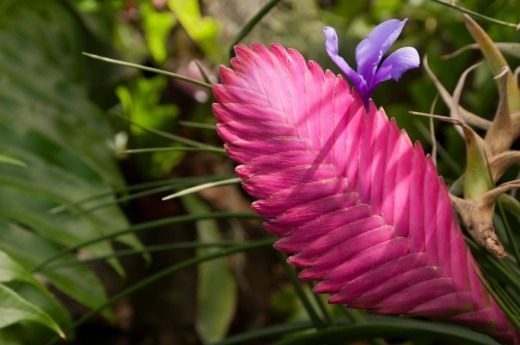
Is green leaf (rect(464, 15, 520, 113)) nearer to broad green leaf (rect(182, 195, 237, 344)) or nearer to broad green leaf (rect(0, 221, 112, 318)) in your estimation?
broad green leaf (rect(0, 221, 112, 318))

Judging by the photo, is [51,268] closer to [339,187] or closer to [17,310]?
[17,310]

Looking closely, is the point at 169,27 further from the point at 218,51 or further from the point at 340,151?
the point at 340,151

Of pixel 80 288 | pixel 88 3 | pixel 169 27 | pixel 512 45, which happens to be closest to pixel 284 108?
pixel 512 45

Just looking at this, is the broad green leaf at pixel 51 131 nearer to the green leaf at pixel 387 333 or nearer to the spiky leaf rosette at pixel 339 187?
the green leaf at pixel 387 333

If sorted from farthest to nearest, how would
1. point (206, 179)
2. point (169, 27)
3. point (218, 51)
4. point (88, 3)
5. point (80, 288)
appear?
point (169, 27), point (218, 51), point (88, 3), point (80, 288), point (206, 179)

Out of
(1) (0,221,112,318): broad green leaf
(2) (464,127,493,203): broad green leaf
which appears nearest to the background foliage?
(1) (0,221,112,318): broad green leaf

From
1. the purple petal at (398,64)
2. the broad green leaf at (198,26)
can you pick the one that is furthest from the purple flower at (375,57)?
the broad green leaf at (198,26)
